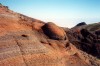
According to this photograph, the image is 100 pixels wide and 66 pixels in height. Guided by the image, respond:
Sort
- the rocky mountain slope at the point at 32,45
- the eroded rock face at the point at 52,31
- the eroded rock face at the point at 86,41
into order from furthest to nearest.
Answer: the eroded rock face at the point at 86,41, the eroded rock face at the point at 52,31, the rocky mountain slope at the point at 32,45

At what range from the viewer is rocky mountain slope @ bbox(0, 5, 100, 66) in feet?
102

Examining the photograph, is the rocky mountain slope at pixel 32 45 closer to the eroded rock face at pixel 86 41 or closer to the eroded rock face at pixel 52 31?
the eroded rock face at pixel 52 31

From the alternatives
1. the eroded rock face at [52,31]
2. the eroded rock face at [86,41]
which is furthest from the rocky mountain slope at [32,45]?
the eroded rock face at [86,41]

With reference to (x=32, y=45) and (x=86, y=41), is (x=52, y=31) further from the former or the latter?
(x=86, y=41)

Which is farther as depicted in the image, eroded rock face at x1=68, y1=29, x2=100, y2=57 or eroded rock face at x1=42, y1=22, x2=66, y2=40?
eroded rock face at x1=68, y1=29, x2=100, y2=57

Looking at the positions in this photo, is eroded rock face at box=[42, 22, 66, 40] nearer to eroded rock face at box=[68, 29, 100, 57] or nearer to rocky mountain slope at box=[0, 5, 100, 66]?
rocky mountain slope at box=[0, 5, 100, 66]

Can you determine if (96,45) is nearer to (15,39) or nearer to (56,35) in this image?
(56,35)

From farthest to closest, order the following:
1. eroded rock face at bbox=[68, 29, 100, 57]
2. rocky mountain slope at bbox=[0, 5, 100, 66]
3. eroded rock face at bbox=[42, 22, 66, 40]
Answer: eroded rock face at bbox=[68, 29, 100, 57] < eroded rock face at bbox=[42, 22, 66, 40] < rocky mountain slope at bbox=[0, 5, 100, 66]

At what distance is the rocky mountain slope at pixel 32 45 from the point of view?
3108cm

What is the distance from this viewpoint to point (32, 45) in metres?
33.6

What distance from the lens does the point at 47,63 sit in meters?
33.6

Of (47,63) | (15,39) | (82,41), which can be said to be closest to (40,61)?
(47,63)

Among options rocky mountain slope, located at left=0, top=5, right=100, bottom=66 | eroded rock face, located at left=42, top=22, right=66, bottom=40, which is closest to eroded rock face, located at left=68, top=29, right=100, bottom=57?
rocky mountain slope, located at left=0, top=5, right=100, bottom=66

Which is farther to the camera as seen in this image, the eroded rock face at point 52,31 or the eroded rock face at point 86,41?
the eroded rock face at point 86,41
